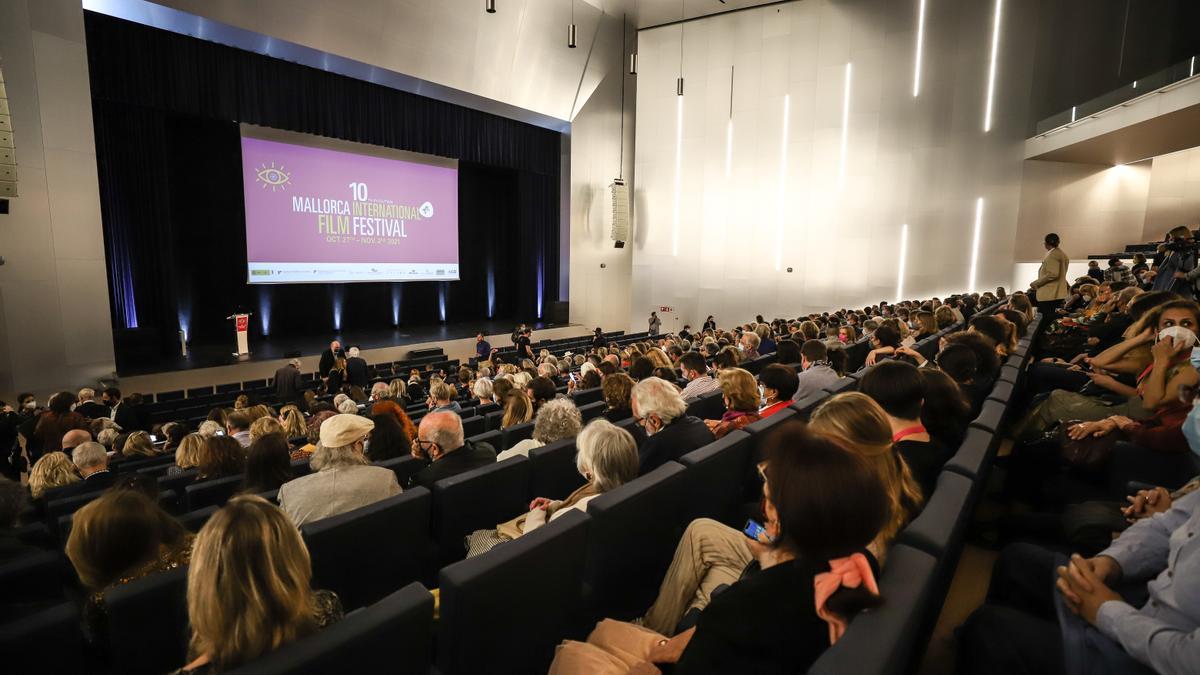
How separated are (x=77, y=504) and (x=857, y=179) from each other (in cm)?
1461

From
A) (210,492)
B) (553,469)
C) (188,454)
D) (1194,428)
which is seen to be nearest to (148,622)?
(210,492)

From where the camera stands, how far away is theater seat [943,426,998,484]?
178 centimetres

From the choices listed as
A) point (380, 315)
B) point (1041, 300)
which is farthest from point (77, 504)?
point (380, 315)

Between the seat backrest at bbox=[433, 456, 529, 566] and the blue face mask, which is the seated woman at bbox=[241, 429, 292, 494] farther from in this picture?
the blue face mask

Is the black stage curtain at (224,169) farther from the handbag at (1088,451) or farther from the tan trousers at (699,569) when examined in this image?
the handbag at (1088,451)

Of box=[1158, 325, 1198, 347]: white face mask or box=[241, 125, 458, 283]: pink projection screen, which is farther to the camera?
box=[241, 125, 458, 283]: pink projection screen

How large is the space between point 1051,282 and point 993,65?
7.56 meters

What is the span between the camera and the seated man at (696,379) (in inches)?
165

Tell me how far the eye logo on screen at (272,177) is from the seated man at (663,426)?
39.9 ft

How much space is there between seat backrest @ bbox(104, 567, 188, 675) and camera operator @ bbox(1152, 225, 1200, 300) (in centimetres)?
711

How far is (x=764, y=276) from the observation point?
48.4ft

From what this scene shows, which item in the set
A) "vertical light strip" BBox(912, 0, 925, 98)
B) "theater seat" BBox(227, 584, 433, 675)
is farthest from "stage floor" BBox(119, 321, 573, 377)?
"theater seat" BBox(227, 584, 433, 675)

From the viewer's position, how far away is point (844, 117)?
44.1ft

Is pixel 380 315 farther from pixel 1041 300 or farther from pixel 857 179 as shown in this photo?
pixel 1041 300
